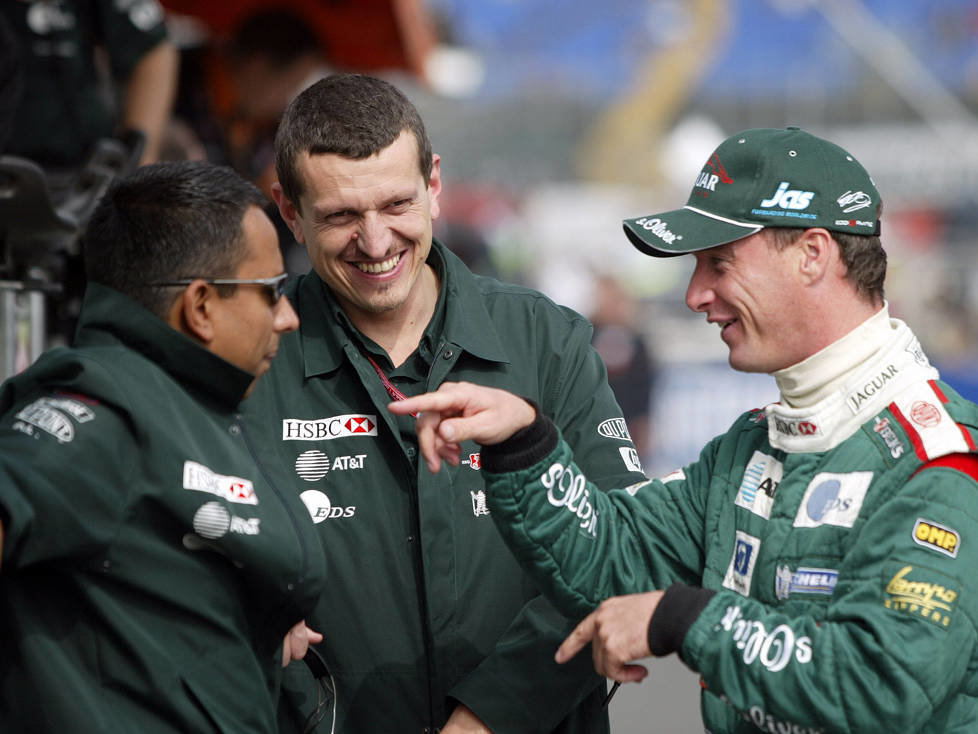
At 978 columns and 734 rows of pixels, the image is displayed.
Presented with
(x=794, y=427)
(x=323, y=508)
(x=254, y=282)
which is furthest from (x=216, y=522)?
(x=794, y=427)

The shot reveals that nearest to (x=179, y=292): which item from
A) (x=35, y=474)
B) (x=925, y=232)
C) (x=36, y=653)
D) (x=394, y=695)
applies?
(x=35, y=474)

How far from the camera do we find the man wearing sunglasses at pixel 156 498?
→ 6.09 ft

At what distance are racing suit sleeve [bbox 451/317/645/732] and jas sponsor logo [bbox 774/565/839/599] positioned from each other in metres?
0.49

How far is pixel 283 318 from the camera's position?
228cm

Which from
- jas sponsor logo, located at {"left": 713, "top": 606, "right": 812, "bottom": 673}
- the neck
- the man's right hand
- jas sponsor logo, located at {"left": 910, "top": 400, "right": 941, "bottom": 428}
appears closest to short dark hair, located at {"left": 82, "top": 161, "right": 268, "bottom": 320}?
the man's right hand

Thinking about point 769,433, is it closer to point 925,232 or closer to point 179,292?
point 179,292

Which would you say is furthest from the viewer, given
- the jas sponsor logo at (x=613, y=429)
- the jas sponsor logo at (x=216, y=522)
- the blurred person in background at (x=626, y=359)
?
the blurred person in background at (x=626, y=359)

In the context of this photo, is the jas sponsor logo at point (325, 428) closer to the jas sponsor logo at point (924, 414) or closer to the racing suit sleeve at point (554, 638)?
the racing suit sleeve at point (554, 638)

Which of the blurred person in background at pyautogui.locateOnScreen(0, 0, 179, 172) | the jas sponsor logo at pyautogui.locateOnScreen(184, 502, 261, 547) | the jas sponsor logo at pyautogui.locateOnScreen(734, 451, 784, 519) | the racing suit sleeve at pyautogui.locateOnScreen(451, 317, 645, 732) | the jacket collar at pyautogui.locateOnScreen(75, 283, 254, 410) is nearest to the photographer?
the jas sponsor logo at pyautogui.locateOnScreen(184, 502, 261, 547)

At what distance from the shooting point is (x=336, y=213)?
102 inches

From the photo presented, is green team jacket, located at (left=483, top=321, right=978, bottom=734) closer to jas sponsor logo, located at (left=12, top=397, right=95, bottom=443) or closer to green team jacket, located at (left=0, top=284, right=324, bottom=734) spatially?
green team jacket, located at (left=0, top=284, right=324, bottom=734)

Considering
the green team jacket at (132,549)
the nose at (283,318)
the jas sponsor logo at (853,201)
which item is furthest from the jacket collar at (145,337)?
the jas sponsor logo at (853,201)

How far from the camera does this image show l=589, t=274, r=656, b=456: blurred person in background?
37.6 feet

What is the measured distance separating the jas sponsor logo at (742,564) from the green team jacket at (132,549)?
708mm
